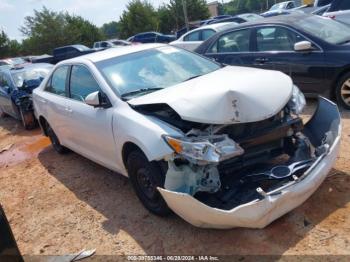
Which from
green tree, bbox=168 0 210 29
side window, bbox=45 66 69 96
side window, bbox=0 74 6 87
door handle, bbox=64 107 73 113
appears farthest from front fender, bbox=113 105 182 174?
green tree, bbox=168 0 210 29

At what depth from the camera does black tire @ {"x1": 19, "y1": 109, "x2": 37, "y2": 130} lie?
933cm

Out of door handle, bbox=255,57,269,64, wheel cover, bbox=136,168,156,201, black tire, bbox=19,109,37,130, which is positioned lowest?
black tire, bbox=19,109,37,130

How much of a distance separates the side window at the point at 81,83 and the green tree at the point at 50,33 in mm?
38519

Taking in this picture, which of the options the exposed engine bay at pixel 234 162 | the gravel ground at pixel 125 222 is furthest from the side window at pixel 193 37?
the exposed engine bay at pixel 234 162

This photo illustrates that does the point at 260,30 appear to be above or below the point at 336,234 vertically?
above

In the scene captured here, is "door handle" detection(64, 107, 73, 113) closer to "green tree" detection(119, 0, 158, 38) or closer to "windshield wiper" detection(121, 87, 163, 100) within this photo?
"windshield wiper" detection(121, 87, 163, 100)

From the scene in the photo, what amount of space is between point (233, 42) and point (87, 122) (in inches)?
154

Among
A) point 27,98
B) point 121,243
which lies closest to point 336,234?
point 121,243

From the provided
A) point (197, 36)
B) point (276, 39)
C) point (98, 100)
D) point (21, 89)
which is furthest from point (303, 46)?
point (197, 36)

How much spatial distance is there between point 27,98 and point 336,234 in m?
7.85

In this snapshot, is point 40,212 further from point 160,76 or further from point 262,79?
point 262,79

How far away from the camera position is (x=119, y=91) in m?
4.34

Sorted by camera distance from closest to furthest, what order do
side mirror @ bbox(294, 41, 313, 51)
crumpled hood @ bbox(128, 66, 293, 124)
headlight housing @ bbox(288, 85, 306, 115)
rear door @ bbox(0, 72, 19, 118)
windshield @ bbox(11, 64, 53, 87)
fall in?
1. crumpled hood @ bbox(128, 66, 293, 124)
2. headlight housing @ bbox(288, 85, 306, 115)
3. side mirror @ bbox(294, 41, 313, 51)
4. rear door @ bbox(0, 72, 19, 118)
5. windshield @ bbox(11, 64, 53, 87)

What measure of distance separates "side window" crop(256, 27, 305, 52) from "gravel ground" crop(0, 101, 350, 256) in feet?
5.40
